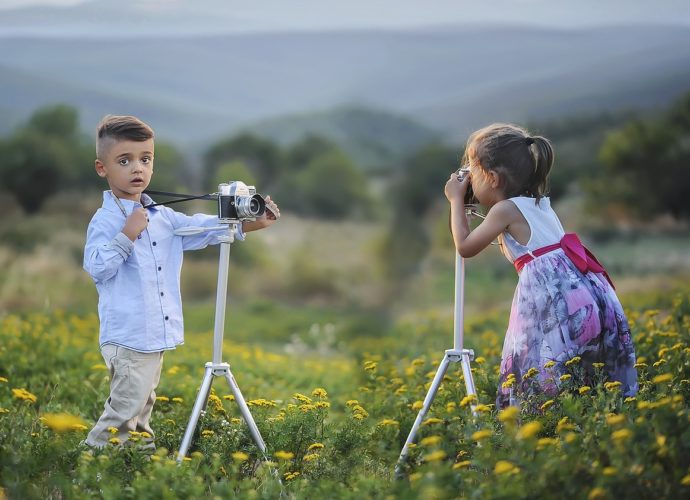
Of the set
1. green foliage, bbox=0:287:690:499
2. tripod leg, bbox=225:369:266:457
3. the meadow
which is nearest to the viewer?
green foliage, bbox=0:287:690:499

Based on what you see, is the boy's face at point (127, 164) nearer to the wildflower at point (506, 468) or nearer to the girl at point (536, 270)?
the girl at point (536, 270)

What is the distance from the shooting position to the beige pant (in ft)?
12.5

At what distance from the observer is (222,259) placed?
369 cm

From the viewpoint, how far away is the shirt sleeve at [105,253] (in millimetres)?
3699

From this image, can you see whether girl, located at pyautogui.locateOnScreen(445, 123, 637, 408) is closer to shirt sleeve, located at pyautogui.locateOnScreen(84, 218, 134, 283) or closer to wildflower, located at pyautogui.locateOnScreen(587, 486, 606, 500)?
wildflower, located at pyautogui.locateOnScreen(587, 486, 606, 500)

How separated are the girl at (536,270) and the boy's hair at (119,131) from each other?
128 cm

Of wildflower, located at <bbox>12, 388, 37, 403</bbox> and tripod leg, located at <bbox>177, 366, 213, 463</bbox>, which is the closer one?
tripod leg, located at <bbox>177, 366, 213, 463</bbox>

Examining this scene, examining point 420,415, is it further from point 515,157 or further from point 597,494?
point 515,157

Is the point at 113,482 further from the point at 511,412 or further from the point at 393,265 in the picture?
the point at 393,265

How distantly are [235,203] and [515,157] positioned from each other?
4.00 ft

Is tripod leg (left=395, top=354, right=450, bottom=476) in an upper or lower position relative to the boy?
lower

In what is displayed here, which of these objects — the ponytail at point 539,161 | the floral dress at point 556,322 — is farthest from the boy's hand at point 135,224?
the ponytail at point 539,161

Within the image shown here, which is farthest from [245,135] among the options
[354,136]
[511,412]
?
[511,412]

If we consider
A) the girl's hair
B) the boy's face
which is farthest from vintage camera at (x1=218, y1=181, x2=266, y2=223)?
the girl's hair
